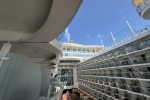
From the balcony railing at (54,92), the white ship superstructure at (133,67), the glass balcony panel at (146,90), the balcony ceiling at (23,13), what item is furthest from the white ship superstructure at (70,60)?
the balcony ceiling at (23,13)

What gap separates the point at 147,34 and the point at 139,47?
1.80 m

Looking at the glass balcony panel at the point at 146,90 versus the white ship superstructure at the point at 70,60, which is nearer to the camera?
the glass balcony panel at the point at 146,90

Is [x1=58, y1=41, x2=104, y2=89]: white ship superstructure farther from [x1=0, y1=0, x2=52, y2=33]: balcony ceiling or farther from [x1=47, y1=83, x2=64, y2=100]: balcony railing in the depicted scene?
[x1=0, y1=0, x2=52, y2=33]: balcony ceiling

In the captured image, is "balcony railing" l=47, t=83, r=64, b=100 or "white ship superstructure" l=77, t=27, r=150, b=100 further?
"white ship superstructure" l=77, t=27, r=150, b=100

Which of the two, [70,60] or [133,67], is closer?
[133,67]

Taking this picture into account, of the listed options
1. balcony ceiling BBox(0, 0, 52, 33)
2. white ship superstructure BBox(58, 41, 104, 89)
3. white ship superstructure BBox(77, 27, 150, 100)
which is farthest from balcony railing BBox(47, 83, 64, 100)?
white ship superstructure BBox(58, 41, 104, 89)

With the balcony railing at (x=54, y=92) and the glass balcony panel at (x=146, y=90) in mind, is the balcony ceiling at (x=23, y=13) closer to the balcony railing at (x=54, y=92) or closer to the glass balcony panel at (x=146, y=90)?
the balcony railing at (x=54, y=92)

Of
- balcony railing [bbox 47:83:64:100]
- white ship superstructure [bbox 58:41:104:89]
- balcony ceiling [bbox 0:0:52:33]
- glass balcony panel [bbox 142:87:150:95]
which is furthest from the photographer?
white ship superstructure [bbox 58:41:104:89]

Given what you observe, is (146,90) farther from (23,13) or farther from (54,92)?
(23,13)

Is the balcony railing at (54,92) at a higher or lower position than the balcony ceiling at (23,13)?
lower

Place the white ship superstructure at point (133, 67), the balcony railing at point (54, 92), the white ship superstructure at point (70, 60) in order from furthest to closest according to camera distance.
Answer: the white ship superstructure at point (70, 60)
the white ship superstructure at point (133, 67)
the balcony railing at point (54, 92)

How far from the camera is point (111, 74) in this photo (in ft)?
40.7

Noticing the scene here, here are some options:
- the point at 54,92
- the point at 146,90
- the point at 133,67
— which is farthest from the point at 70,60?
the point at 54,92

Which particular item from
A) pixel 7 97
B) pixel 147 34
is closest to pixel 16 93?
pixel 7 97
